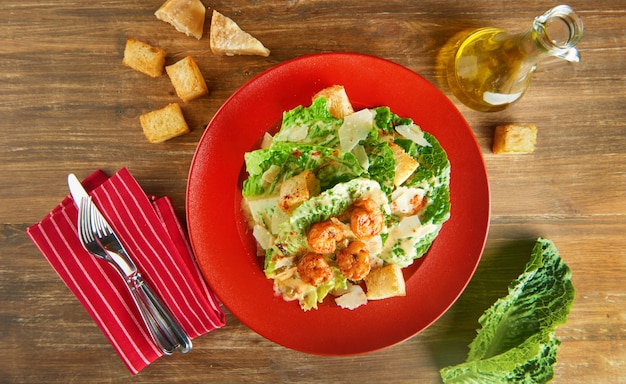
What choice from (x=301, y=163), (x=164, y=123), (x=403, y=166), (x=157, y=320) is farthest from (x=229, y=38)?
(x=157, y=320)

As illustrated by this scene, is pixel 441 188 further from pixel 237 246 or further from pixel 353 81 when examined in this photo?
pixel 237 246

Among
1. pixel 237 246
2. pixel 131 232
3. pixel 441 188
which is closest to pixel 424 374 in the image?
pixel 441 188

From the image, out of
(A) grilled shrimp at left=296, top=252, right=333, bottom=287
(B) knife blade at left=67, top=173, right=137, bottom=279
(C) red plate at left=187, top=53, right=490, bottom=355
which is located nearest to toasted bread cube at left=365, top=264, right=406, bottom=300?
(C) red plate at left=187, top=53, right=490, bottom=355

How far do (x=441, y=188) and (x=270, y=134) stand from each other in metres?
0.77

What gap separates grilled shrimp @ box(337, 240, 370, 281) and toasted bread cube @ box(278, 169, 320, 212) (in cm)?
27

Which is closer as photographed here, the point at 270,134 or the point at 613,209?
the point at 270,134

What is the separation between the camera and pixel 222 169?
221cm

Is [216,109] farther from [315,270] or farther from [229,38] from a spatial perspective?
[315,270]

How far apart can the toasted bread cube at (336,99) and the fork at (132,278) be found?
3.59 feet

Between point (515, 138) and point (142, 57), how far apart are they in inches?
69.7

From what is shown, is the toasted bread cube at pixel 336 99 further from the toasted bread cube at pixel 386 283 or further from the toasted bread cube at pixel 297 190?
the toasted bread cube at pixel 386 283

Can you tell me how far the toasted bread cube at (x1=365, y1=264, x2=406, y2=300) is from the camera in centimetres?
216

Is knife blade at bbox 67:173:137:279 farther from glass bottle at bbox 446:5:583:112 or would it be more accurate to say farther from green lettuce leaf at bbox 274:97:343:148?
glass bottle at bbox 446:5:583:112

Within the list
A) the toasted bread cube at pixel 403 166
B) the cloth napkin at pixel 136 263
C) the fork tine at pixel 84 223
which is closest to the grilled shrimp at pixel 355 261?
the toasted bread cube at pixel 403 166
